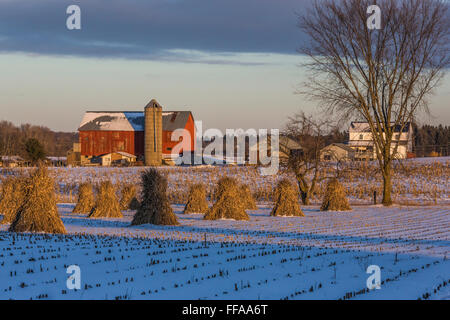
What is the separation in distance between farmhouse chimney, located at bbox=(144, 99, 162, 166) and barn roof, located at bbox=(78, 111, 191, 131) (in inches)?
111

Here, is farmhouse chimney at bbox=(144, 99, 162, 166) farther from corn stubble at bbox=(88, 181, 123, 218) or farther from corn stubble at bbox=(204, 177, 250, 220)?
corn stubble at bbox=(204, 177, 250, 220)

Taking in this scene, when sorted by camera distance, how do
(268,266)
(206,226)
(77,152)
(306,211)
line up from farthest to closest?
(77,152) → (306,211) → (206,226) → (268,266)

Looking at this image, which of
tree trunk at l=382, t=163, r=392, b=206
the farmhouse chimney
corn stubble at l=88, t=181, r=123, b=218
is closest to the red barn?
the farmhouse chimney

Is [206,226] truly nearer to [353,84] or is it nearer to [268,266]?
[268,266]

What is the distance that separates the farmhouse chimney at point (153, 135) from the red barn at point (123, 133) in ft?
8.25

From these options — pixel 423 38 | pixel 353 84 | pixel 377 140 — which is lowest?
pixel 377 140

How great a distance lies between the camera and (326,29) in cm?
3291

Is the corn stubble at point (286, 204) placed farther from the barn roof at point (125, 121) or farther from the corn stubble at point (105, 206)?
the barn roof at point (125, 121)

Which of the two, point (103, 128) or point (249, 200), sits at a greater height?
point (103, 128)

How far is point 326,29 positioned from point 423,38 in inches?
206

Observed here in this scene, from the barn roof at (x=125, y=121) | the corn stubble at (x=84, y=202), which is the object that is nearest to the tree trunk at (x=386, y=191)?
the corn stubble at (x=84, y=202)

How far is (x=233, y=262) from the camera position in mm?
12703

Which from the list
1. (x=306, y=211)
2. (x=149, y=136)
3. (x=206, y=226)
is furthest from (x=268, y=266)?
(x=149, y=136)

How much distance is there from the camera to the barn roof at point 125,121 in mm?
86688
